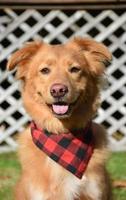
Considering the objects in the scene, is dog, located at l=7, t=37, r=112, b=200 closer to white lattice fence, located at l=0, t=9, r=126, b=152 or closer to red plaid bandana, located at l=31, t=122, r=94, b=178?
red plaid bandana, located at l=31, t=122, r=94, b=178

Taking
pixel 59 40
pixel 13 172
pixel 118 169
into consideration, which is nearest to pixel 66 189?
pixel 13 172

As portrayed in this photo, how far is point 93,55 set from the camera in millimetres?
6555

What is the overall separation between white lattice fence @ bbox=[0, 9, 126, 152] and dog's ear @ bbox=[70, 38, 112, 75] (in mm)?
3501

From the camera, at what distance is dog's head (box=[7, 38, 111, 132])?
6.21 metres

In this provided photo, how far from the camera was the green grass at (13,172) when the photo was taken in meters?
7.72

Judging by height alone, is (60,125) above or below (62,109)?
below

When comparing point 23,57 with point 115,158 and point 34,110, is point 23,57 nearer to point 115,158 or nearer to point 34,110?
point 34,110

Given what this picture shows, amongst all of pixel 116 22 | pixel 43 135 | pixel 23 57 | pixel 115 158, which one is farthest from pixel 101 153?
pixel 116 22

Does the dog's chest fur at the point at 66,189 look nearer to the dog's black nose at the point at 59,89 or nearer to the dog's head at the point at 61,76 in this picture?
the dog's head at the point at 61,76

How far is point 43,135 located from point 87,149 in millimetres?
401

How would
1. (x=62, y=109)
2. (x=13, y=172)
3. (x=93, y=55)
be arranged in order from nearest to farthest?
(x=62, y=109) → (x=93, y=55) → (x=13, y=172)

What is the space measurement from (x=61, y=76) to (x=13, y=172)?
9.35ft

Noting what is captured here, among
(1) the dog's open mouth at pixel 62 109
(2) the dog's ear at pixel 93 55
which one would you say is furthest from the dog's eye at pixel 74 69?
(1) the dog's open mouth at pixel 62 109

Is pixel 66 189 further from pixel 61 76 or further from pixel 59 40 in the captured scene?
pixel 59 40
